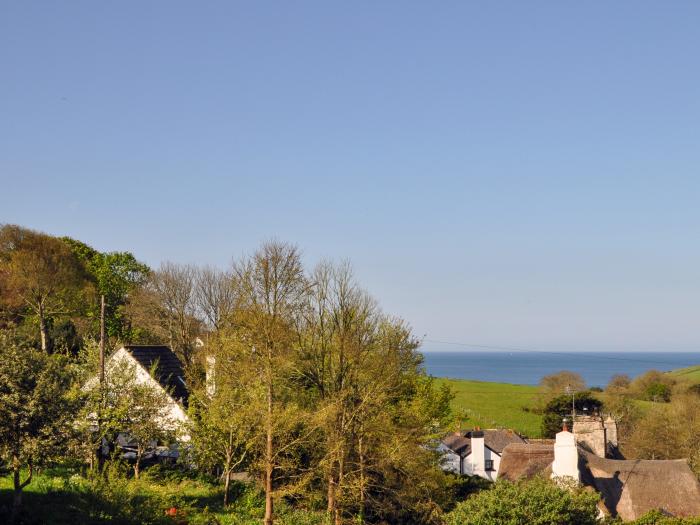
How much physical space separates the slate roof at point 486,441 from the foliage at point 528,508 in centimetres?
2828

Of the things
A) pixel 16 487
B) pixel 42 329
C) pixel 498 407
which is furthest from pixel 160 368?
pixel 498 407

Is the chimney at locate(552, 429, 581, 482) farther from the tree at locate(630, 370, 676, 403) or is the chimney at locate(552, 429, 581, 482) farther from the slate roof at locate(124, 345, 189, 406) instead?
the tree at locate(630, 370, 676, 403)

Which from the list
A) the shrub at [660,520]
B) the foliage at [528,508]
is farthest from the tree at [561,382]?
the foliage at [528,508]

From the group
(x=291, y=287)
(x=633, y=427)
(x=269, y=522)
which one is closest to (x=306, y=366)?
(x=291, y=287)

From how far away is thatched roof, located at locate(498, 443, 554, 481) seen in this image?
127 ft

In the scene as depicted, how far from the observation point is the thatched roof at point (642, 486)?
31016 mm

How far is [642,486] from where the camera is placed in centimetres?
3225

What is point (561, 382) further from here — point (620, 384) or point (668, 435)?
point (668, 435)

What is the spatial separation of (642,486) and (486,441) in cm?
2226

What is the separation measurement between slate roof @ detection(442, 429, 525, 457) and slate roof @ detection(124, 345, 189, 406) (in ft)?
67.0

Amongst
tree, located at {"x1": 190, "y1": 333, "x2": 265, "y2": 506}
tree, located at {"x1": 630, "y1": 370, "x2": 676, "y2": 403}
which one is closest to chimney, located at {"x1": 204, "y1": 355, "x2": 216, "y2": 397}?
tree, located at {"x1": 190, "y1": 333, "x2": 265, "y2": 506}

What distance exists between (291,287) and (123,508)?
10.3m

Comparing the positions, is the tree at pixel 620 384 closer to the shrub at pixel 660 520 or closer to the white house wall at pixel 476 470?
the white house wall at pixel 476 470

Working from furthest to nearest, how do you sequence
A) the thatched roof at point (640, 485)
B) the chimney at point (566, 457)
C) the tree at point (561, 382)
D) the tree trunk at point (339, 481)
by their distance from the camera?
the tree at point (561, 382) → the thatched roof at point (640, 485) → the chimney at point (566, 457) → the tree trunk at point (339, 481)
